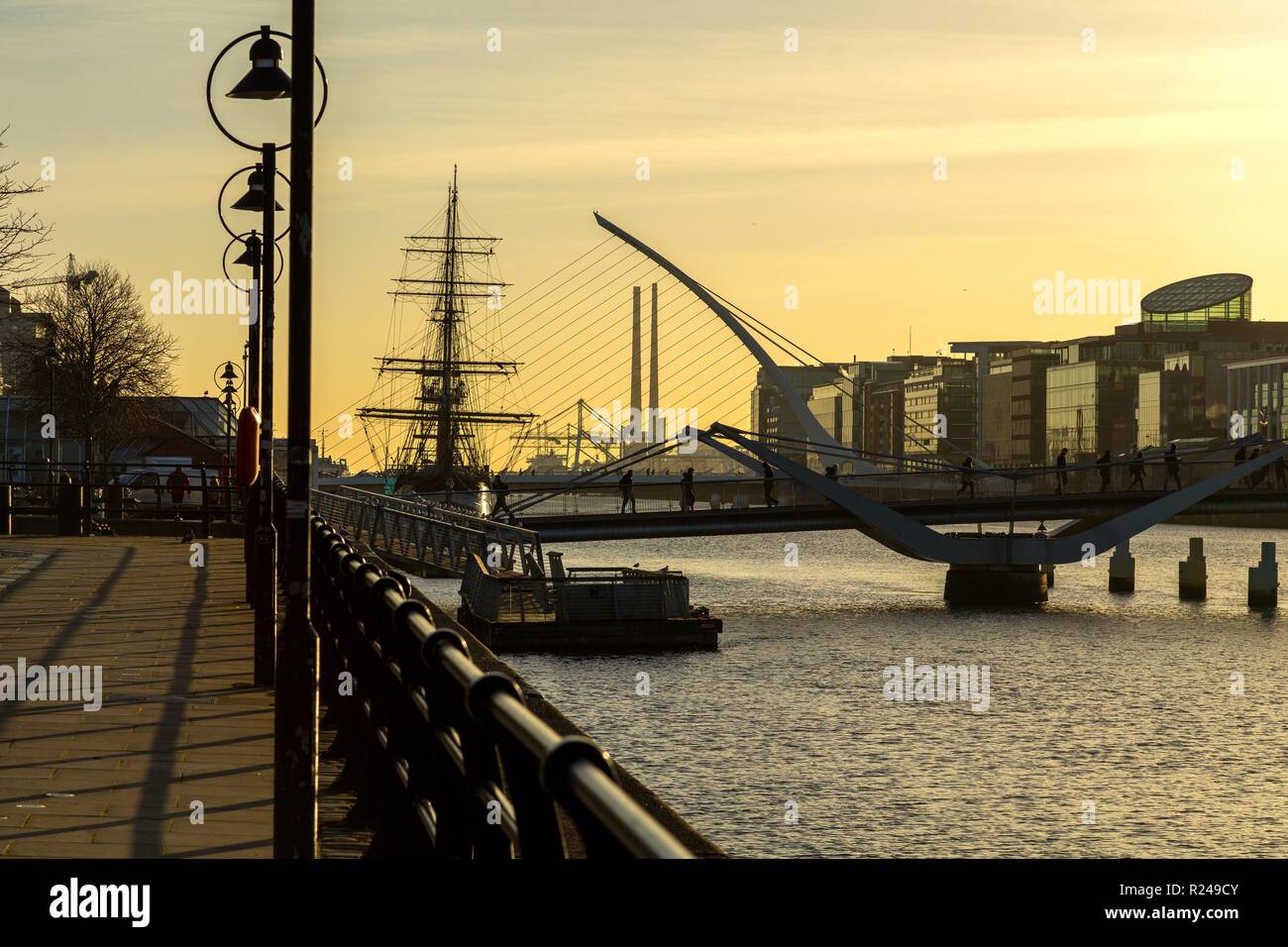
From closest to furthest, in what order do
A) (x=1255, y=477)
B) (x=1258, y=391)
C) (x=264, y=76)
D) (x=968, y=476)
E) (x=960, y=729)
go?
(x=264, y=76)
(x=960, y=729)
(x=968, y=476)
(x=1255, y=477)
(x=1258, y=391)

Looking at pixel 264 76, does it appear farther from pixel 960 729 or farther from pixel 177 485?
pixel 177 485

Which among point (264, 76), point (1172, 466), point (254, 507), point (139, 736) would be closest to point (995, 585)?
point (1172, 466)

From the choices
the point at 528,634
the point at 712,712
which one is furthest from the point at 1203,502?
the point at 712,712

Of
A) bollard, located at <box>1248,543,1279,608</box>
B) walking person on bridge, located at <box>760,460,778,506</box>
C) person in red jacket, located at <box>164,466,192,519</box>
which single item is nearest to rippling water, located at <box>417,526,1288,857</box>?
bollard, located at <box>1248,543,1279,608</box>

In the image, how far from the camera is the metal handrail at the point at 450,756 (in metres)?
3.22

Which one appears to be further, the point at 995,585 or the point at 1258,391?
the point at 1258,391

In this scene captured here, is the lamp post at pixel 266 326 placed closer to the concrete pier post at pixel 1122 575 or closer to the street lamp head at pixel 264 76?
the street lamp head at pixel 264 76

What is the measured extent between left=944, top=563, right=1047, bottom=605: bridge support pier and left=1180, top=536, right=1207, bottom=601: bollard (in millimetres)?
5040

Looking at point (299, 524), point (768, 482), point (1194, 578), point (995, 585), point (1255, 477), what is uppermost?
point (299, 524)

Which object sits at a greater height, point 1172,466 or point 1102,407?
point 1102,407

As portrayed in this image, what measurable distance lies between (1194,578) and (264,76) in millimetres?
60065

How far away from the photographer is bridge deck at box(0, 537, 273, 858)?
7.75 metres

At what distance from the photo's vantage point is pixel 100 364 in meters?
59.2

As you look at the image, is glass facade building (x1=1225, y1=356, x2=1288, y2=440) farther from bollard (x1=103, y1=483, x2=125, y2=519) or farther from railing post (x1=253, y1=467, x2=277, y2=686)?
railing post (x1=253, y1=467, x2=277, y2=686)
